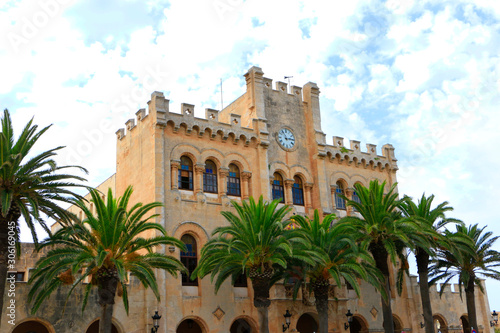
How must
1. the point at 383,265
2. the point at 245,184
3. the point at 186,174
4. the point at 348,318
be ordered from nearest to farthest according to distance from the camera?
the point at 383,265 < the point at 186,174 < the point at 348,318 < the point at 245,184

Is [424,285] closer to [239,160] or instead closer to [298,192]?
[298,192]

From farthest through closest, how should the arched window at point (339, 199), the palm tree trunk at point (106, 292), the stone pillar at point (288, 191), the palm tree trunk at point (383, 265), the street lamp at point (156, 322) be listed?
the arched window at point (339, 199), the stone pillar at point (288, 191), the palm tree trunk at point (383, 265), the street lamp at point (156, 322), the palm tree trunk at point (106, 292)

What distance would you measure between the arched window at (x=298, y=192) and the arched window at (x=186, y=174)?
264 inches

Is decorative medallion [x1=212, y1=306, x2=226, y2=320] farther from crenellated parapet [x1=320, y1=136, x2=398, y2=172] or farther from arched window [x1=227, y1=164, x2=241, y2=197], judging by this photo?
crenellated parapet [x1=320, y1=136, x2=398, y2=172]

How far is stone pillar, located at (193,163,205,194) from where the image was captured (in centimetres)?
2756

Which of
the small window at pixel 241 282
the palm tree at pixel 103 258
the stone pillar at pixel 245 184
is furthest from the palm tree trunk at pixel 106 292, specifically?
the stone pillar at pixel 245 184

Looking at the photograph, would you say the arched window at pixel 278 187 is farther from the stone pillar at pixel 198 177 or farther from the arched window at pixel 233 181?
the stone pillar at pixel 198 177

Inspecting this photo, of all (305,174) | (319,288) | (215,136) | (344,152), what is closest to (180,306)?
(319,288)

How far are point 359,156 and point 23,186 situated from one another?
73.1ft

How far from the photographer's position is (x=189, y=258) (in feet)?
86.2

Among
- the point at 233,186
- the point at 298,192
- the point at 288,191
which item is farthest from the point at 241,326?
the point at 298,192

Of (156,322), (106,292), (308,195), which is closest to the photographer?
(106,292)

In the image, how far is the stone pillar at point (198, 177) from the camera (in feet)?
90.4

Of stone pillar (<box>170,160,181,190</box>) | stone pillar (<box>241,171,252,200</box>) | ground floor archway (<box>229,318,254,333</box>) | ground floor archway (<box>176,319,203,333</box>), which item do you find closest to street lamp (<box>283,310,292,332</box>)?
ground floor archway (<box>229,318,254,333</box>)
